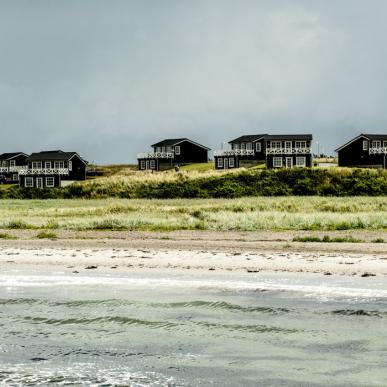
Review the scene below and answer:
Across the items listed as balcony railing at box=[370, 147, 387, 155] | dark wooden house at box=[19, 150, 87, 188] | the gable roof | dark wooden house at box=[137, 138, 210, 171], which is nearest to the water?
balcony railing at box=[370, 147, 387, 155]

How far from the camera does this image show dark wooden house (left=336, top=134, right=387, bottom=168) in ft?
405

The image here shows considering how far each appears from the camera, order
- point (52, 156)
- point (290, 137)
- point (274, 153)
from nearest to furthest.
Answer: point (274, 153) → point (290, 137) → point (52, 156)

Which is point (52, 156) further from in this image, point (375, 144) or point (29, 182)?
point (375, 144)

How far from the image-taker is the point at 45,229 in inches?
1345

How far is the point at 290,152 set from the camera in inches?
5064

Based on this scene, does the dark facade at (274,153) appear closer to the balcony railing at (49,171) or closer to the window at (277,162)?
the window at (277,162)

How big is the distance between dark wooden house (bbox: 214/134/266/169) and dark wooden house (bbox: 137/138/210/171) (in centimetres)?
956

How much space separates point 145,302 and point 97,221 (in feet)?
69.7

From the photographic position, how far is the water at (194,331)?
9.75 metres

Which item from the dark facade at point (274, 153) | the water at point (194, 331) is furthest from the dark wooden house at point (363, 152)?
the water at point (194, 331)

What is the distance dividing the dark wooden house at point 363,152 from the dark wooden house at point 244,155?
18193 millimetres

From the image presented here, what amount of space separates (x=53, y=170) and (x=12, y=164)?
86.6 ft

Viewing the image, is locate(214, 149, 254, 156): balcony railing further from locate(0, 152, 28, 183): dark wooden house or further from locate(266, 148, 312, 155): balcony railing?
locate(0, 152, 28, 183): dark wooden house

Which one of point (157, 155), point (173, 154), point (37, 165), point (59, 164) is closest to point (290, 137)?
point (173, 154)
